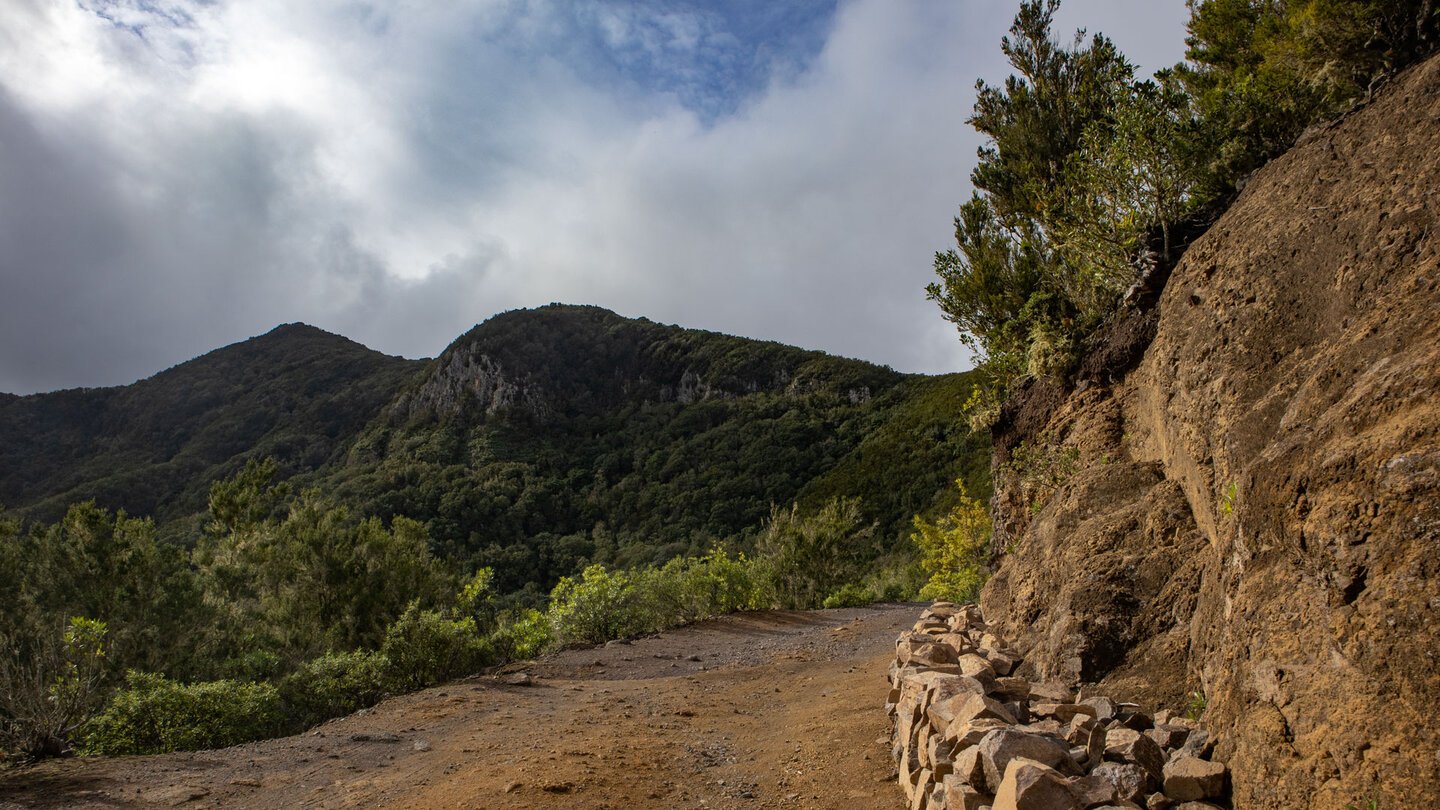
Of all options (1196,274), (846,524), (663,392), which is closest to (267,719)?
(1196,274)

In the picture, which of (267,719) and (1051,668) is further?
(267,719)

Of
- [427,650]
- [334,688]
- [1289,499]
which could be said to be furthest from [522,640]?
[1289,499]

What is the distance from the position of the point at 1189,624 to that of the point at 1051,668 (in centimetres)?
103

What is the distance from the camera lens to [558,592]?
15.3 metres

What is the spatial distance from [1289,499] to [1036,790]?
5.54ft

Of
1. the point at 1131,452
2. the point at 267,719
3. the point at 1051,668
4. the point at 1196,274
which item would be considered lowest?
the point at 267,719

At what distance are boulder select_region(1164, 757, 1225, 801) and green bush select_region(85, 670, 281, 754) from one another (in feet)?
32.1

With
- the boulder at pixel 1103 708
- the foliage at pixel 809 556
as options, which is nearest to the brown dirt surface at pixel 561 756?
the boulder at pixel 1103 708

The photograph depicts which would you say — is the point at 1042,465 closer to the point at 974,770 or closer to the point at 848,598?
the point at 974,770

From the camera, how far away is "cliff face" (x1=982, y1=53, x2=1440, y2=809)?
2.39 metres

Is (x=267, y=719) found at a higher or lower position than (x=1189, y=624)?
lower

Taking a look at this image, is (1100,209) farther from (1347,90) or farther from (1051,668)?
(1051,668)

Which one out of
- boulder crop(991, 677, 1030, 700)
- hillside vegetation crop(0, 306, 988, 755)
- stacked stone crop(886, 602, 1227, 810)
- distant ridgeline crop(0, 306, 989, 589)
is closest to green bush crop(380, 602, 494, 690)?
hillside vegetation crop(0, 306, 988, 755)

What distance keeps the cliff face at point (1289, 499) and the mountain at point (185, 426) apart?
72413mm
